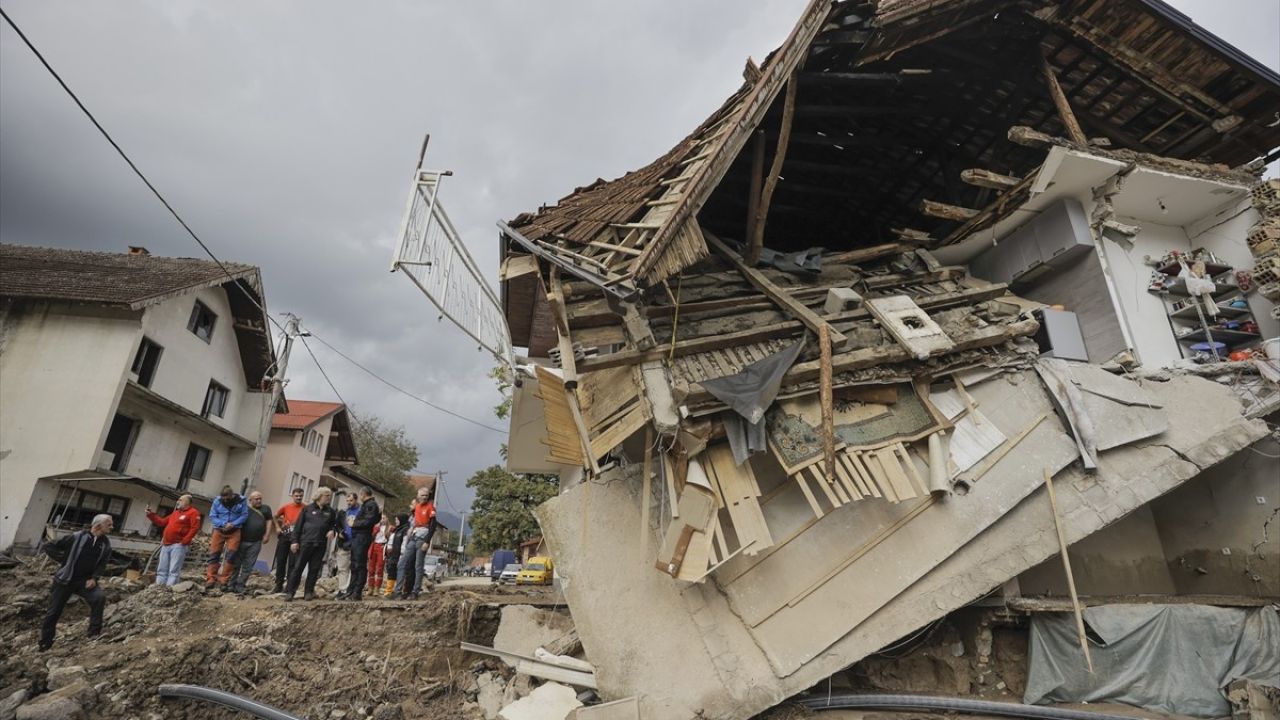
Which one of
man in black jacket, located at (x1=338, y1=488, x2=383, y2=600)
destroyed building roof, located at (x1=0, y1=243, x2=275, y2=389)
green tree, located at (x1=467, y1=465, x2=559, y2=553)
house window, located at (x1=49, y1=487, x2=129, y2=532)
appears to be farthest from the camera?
green tree, located at (x1=467, y1=465, x2=559, y2=553)

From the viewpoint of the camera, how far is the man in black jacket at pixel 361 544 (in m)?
9.06

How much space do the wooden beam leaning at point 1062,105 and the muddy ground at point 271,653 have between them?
10981mm

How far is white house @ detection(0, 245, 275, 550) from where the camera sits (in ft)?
49.4

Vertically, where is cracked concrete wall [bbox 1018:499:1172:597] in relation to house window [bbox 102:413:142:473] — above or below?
below

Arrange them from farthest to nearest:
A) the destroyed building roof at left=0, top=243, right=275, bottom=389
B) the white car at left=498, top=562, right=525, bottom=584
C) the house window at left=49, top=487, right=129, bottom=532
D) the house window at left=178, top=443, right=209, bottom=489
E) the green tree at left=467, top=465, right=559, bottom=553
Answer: the green tree at left=467, top=465, right=559, bottom=553 < the house window at left=178, top=443, right=209, bottom=489 < the white car at left=498, top=562, right=525, bottom=584 < the destroyed building roof at left=0, top=243, right=275, bottom=389 < the house window at left=49, top=487, right=129, bottom=532

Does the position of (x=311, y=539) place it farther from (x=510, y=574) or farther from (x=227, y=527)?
(x=510, y=574)

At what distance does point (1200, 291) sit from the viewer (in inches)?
338

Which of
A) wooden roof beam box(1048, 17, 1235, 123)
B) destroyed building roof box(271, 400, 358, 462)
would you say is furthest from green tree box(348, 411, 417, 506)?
wooden roof beam box(1048, 17, 1235, 123)

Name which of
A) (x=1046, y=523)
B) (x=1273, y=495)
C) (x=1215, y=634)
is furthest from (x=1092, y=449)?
(x=1273, y=495)

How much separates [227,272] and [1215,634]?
25.4 metres

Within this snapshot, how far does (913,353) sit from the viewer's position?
23.4 feet

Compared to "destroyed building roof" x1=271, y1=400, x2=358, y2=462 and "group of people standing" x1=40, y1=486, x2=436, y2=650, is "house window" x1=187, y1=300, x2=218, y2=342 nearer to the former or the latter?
"destroyed building roof" x1=271, y1=400, x2=358, y2=462

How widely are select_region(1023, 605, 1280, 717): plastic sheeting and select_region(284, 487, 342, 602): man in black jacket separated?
398 inches

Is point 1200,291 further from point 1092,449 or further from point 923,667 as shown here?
point 923,667
